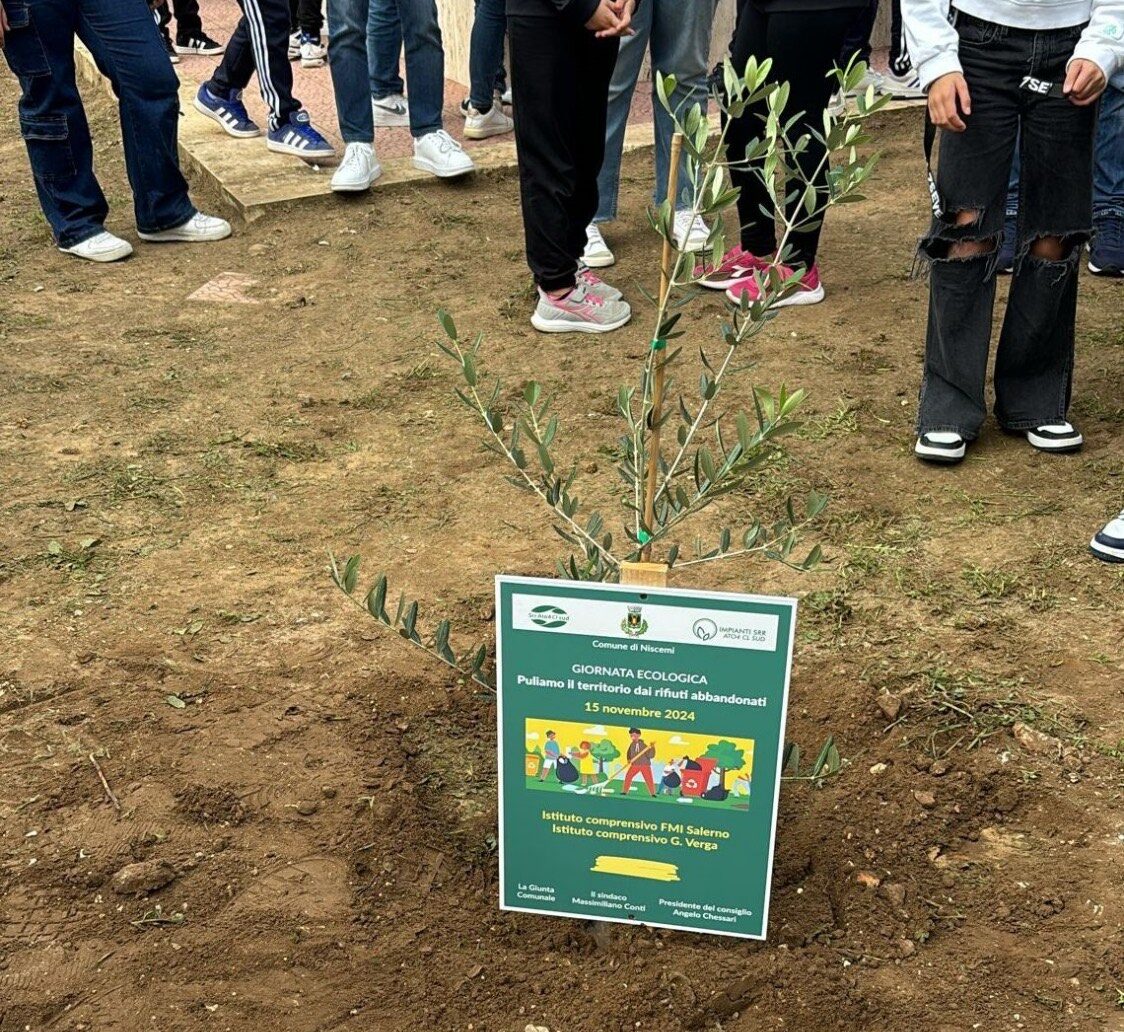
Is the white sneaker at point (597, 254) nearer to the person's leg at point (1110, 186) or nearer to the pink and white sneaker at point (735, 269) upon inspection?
the pink and white sneaker at point (735, 269)

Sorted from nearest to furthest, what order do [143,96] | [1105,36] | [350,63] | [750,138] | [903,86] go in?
1. [1105,36]
2. [750,138]
3. [143,96]
4. [350,63]
5. [903,86]

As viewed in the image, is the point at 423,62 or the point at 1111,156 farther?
the point at 423,62

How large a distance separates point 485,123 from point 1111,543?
4.62 m

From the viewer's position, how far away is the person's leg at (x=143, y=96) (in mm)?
5383

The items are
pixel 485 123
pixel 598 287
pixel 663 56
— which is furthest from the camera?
pixel 485 123

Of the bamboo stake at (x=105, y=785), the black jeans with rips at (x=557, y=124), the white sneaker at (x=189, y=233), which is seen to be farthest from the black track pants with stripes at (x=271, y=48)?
the bamboo stake at (x=105, y=785)

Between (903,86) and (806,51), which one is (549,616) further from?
(903,86)

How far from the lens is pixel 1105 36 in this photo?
3.29 m

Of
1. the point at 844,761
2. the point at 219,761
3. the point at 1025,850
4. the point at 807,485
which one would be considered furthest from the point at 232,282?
the point at 1025,850

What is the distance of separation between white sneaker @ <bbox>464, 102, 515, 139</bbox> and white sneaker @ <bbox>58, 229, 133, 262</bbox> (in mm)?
2115

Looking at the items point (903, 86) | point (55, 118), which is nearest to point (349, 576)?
point (55, 118)

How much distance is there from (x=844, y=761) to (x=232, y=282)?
3.72 meters

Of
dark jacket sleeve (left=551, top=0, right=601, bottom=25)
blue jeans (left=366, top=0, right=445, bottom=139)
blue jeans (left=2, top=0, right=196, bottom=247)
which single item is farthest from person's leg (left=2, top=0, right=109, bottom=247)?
dark jacket sleeve (left=551, top=0, right=601, bottom=25)

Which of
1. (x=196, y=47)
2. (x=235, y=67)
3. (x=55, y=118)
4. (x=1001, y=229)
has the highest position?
(x=1001, y=229)
